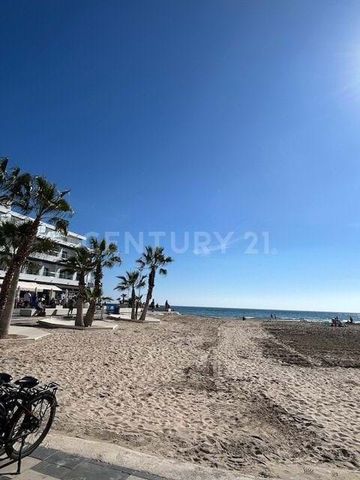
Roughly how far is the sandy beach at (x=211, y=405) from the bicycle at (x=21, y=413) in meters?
1.35

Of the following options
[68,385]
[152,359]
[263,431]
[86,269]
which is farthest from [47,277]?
[263,431]

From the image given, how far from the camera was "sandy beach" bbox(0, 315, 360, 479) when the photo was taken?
5227mm

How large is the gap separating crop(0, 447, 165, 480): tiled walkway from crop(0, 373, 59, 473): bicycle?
0.11 meters

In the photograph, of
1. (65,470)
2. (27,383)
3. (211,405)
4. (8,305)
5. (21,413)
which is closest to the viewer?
(65,470)

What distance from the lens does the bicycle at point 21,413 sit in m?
3.92

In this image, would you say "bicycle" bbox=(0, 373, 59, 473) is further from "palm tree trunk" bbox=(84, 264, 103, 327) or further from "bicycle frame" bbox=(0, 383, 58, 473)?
"palm tree trunk" bbox=(84, 264, 103, 327)

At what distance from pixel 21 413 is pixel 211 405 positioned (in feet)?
15.7

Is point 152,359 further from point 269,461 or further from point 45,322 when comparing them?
point 45,322

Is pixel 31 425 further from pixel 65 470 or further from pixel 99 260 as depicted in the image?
pixel 99 260

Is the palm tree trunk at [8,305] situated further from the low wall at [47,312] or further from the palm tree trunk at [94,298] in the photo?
the low wall at [47,312]

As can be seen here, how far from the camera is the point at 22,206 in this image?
15859mm

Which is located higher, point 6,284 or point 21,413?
point 6,284

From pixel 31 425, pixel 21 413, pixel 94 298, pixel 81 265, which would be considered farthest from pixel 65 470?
pixel 81 265

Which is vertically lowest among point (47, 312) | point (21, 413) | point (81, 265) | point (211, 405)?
point (211, 405)
